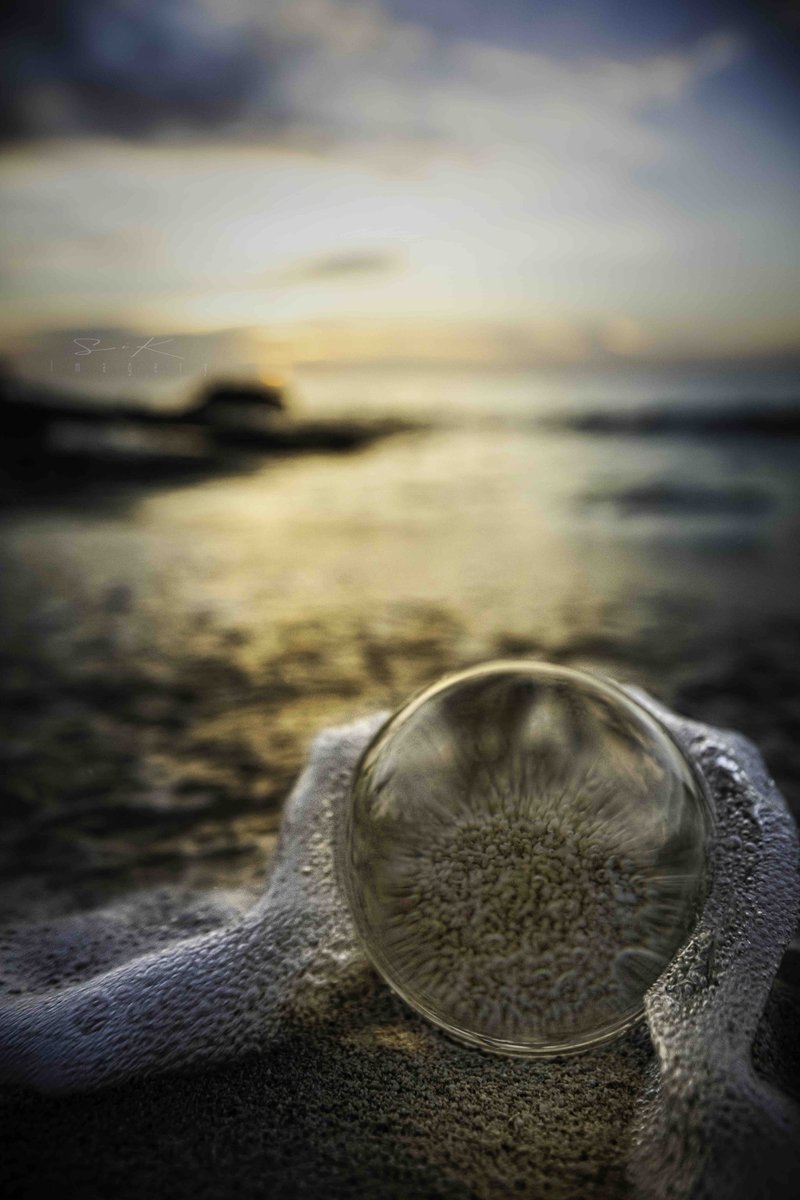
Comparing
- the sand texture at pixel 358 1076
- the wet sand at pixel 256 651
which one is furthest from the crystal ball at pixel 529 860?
the wet sand at pixel 256 651

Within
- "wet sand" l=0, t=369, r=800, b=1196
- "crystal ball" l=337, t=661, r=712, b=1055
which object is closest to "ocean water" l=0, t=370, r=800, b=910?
"wet sand" l=0, t=369, r=800, b=1196

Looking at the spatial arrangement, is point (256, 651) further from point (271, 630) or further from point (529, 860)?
point (529, 860)

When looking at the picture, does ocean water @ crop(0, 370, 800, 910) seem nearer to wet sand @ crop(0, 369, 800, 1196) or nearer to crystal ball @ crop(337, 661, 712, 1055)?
wet sand @ crop(0, 369, 800, 1196)

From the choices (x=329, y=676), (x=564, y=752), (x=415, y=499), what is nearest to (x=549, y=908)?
(x=564, y=752)

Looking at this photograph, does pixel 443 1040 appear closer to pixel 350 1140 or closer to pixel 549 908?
pixel 350 1140

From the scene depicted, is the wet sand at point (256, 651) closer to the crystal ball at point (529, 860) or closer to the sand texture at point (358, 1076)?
the sand texture at point (358, 1076)

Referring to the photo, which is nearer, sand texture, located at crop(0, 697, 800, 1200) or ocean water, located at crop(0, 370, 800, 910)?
sand texture, located at crop(0, 697, 800, 1200)

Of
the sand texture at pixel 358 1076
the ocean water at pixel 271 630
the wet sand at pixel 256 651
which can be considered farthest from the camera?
the ocean water at pixel 271 630
